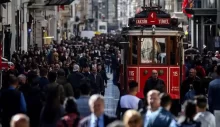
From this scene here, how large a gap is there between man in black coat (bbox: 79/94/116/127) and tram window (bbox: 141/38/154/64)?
14.5 metres

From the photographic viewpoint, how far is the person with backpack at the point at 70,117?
12837 mm

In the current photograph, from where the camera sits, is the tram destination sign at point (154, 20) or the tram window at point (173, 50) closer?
the tram window at point (173, 50)

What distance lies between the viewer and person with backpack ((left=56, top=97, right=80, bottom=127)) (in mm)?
12837

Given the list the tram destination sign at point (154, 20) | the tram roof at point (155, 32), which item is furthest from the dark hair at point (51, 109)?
the tram destination sign at point (154, 20)

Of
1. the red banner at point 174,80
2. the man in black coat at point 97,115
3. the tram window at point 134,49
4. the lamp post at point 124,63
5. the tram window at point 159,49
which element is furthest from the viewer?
the lamp post at point 124,63

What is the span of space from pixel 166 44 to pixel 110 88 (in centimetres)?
1562

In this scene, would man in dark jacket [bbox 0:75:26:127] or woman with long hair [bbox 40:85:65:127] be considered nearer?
woman with long hair [bbox 40:85:65:127]

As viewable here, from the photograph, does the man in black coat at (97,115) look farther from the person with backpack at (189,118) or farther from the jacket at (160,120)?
the person with backpack at (189,118)

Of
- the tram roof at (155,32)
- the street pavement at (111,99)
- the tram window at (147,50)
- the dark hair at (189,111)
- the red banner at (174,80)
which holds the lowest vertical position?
the street pavement at (111,99)

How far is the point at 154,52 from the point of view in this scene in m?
27.1

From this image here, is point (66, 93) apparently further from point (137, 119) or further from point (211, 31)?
point (211, 31)

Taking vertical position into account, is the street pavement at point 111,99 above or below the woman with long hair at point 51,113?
below

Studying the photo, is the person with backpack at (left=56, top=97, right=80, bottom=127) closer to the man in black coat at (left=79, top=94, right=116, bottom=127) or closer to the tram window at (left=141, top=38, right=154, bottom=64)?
the man in black coat at (left=79, top=94, right=116, bottom=127)

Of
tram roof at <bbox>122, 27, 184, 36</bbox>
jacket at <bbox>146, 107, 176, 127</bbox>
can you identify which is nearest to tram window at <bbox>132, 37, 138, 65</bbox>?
tram roof at <bbox>122, 27, 184, 36</bbox>
